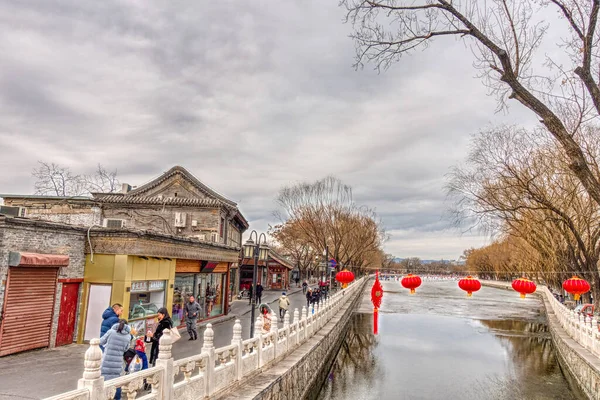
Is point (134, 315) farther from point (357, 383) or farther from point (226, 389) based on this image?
point (357, 383)

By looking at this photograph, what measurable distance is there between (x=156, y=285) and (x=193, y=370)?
648 centimetres

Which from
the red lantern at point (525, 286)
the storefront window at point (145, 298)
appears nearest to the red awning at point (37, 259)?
the storefront window at point (145, 298)

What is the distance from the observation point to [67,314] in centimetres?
1084

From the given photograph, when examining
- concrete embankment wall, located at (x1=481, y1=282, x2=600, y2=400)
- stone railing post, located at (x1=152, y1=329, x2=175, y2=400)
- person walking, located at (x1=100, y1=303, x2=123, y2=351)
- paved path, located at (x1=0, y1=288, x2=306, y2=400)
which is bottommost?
concrete embankment wall, located at (x1=481, y1=282, x2=600, y2=400)

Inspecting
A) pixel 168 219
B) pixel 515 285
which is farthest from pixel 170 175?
pixel 515 285

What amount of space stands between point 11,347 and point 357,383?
9791 mm

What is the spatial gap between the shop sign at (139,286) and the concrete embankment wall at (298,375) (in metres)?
5.00

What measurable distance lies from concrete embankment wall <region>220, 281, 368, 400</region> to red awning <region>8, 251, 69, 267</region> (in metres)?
5.80

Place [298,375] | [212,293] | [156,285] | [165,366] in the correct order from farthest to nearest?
Result: [212,293]
[156,285]
[298,375]
[165,366]

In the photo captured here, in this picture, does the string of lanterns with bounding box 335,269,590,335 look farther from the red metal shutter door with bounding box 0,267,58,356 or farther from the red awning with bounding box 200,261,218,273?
the red metal shutter door with bounding box 0,267,58,356

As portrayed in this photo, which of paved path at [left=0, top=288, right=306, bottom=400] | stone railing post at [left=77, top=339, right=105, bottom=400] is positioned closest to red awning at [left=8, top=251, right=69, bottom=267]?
paved path at [left=0, top=288, right=306, bottom=400]

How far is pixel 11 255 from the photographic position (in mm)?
8938

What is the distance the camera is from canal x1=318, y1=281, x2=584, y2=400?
41.5ft

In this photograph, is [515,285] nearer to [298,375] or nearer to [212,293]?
[298,375]
